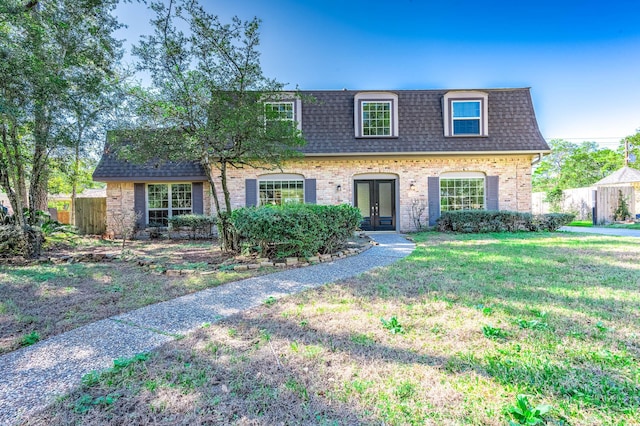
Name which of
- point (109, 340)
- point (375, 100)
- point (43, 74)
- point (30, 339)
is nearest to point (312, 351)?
point (109, 340)

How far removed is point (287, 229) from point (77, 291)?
3.46 meters

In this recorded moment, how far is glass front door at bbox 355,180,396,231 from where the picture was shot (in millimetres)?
12883

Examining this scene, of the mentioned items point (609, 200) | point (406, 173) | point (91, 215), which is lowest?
point (91, 215)

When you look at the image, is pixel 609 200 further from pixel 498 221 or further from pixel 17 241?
pixel 17 241

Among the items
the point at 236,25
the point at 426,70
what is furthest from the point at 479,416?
the point at 426,70

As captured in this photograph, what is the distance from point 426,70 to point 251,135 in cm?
1258

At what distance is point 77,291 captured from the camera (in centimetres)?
455

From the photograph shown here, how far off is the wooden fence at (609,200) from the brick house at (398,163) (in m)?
6.34

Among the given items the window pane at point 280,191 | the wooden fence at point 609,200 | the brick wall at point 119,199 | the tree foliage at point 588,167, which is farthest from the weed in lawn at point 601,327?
the tree foliage at point 588,167

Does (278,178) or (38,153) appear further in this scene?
(278,178)

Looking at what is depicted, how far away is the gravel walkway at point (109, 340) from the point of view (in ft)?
6.81

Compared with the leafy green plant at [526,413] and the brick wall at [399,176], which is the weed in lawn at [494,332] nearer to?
the leafy green plant at [526,413]

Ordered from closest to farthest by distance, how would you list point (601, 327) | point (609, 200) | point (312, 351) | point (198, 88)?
point (312, 351), point (601, 327), point (198, 88), point (609, 200)

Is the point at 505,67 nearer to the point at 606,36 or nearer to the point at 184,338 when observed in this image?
the point at 606,36
